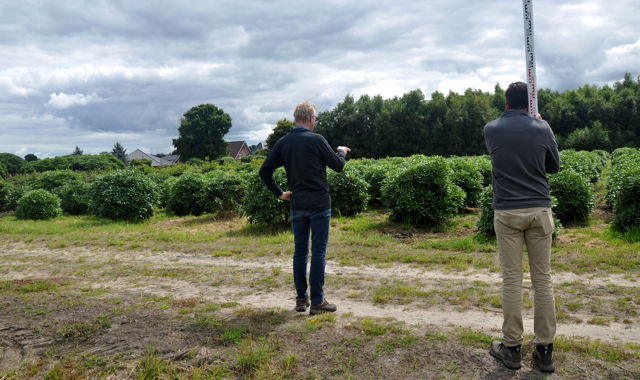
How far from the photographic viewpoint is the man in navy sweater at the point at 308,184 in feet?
14.9

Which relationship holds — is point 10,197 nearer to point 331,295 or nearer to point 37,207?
point 37,207

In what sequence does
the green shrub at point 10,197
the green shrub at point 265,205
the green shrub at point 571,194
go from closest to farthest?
the green shrub at point 571,194
the green shrub at point 265,205
the green shrub at point 10,197

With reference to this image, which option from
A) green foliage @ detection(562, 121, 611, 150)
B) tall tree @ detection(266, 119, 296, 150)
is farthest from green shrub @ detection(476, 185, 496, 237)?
tall tree @ detection(266, 119, 296, 150)

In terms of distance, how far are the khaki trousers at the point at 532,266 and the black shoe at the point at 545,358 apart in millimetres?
43

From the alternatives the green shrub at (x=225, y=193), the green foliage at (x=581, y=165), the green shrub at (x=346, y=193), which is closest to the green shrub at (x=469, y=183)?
the green foliage at (x=581, y=165)

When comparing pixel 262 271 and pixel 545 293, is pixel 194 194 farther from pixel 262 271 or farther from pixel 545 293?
pixel 545 293

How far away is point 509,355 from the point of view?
346 cm

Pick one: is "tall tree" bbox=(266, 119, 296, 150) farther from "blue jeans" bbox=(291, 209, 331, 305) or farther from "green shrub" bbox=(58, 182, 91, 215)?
"blue jeans" bbox=(291, 209, 331, 305)

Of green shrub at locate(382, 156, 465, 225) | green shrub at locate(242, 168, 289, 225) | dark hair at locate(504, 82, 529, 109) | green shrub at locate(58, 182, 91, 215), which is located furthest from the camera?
green shrub at locate(58, 182, 91, 215)

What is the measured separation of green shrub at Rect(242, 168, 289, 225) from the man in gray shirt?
741 centimetres

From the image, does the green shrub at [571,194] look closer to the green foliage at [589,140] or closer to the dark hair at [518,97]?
the dark hair at [518,97]

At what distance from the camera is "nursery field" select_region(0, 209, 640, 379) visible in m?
3.60

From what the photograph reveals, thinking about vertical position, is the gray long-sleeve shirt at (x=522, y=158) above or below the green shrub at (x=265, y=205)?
above

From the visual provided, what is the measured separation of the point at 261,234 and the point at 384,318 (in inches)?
250
